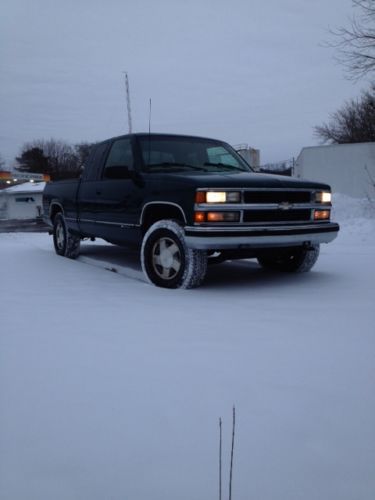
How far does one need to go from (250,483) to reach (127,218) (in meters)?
4.36

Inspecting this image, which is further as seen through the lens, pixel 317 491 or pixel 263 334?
pixel 263 334

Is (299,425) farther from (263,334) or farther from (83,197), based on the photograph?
(83,197)

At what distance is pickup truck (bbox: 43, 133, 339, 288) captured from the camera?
4645 mm

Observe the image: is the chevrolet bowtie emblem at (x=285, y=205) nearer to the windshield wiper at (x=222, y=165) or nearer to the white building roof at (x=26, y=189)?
the windshield wiper at (x=222, y=165)

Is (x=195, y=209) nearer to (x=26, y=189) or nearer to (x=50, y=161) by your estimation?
(x=26, y=189)

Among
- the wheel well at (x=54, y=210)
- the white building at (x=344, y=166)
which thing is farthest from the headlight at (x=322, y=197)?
the white building at (x=344, y=166)

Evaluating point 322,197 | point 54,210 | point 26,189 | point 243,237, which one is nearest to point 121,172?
point 243,237

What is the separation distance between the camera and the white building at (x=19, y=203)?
4344 centimetres

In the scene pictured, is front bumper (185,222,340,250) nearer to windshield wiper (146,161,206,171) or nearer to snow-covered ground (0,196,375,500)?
snow-covered ground (0,196,375,500)

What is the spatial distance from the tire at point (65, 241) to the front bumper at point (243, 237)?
354 centimetres

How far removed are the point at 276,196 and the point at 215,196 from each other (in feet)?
2.39

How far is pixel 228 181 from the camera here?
15.4 ft

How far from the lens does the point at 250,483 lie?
164cm

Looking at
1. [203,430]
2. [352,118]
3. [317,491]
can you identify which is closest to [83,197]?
[203,430]
